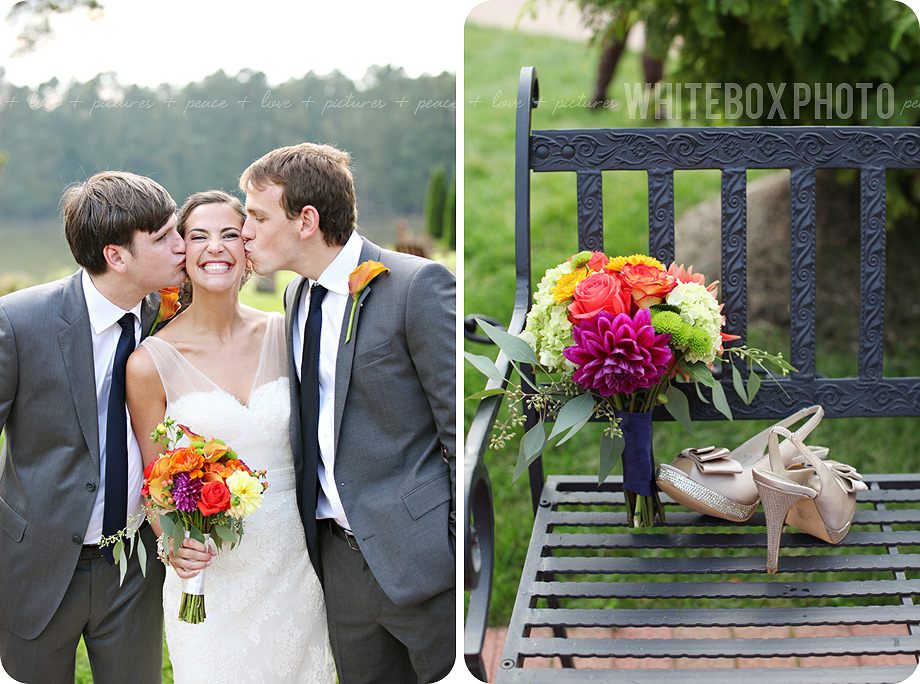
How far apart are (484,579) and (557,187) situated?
3709 mm

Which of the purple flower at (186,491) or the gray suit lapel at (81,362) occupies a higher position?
the gray suit lapel at (81,362)

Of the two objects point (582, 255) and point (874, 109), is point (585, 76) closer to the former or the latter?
point (874, 109)

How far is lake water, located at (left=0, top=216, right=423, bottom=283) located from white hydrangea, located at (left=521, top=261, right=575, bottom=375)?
1.63 ft

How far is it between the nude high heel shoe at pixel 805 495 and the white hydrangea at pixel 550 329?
58 centimetres

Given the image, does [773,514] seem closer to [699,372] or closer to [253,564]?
[699,372]

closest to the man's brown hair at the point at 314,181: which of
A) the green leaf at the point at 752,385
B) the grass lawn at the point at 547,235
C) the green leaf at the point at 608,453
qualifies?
the green leaf at the point at 608,453

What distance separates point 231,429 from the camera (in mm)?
1958

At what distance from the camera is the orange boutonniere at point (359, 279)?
6.37ft

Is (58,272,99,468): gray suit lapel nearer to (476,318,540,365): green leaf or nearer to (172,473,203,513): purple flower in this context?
(172,473,203,513): purple flower

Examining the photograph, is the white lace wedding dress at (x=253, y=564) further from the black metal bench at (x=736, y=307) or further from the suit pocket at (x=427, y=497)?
the black metal bench at (x=736, y=307)

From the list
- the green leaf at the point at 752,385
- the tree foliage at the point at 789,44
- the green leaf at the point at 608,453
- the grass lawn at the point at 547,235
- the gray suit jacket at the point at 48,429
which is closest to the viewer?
the gray suit jacket at the point at 48,429

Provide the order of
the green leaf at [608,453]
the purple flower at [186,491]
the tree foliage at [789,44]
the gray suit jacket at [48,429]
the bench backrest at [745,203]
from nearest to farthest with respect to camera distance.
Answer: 1. the purple flower at [186,491]
2. the gray suit jacket at [48,429]
3. the green leaf at [608,453]
4. the bench backrest at [745,203]
5. the tree foliage at [789,44]

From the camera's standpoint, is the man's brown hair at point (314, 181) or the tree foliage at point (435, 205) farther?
the tree foliage at point (435, 205)

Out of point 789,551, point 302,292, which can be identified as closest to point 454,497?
point 302,292
